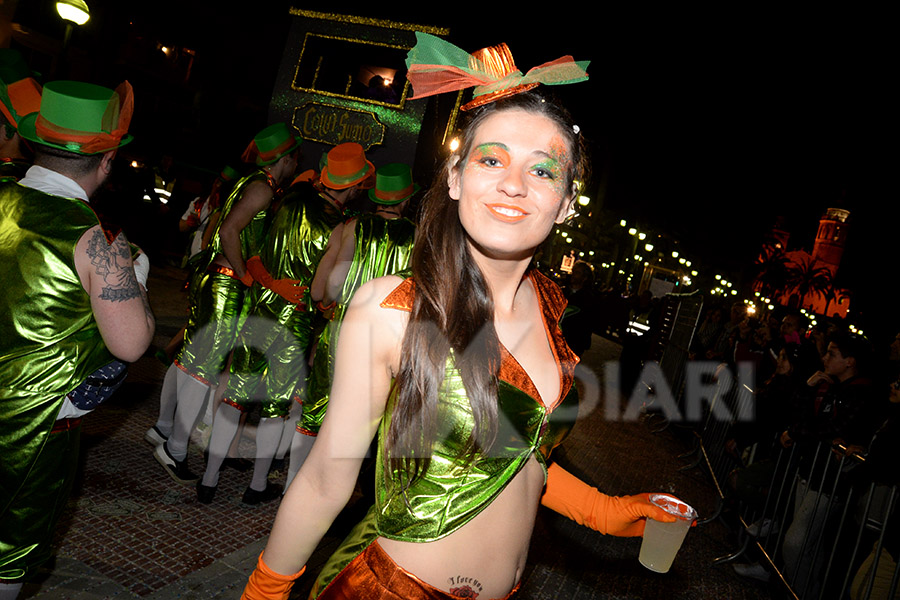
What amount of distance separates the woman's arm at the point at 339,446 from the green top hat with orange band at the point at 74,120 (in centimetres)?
146

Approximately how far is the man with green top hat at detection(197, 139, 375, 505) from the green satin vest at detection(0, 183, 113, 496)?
2.13 metres

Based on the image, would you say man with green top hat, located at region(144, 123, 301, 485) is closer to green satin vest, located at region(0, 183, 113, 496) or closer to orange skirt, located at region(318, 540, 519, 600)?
green satin vest, located at region(0, 183, 113, 496)

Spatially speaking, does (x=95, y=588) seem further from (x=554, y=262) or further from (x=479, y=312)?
(x=554, y=262)

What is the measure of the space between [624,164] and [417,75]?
22027mm

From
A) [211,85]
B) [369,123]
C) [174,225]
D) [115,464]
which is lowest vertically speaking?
[115,464]

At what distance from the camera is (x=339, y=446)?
53.5 inches

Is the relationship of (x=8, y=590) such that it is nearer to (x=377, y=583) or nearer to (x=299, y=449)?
(x=377, y=583)

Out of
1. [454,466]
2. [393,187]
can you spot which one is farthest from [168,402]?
[454,466]

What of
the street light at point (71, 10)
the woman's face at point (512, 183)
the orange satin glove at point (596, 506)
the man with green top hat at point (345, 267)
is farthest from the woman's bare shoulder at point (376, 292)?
the street light at point (71, 10)

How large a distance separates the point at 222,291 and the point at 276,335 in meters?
0.54

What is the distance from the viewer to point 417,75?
1652mm

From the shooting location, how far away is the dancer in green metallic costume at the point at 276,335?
4.16 meters

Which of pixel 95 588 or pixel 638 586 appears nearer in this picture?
pixel 95 588

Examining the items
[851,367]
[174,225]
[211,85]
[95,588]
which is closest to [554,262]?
[211,85]
